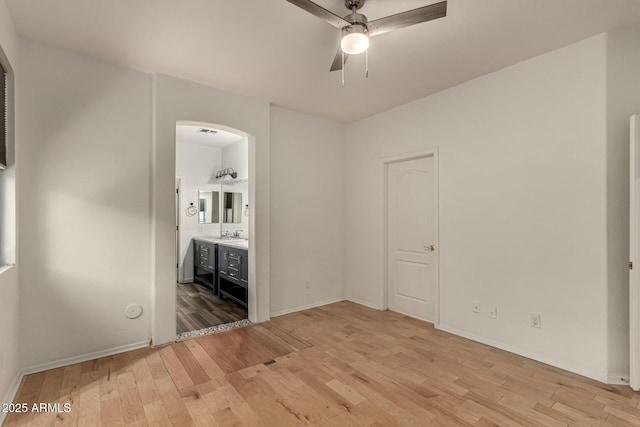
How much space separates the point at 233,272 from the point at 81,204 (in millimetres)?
2099

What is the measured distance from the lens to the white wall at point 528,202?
253 cm

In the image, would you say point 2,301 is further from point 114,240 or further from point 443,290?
point 443,290

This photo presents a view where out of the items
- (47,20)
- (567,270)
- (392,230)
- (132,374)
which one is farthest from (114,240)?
(567,270)

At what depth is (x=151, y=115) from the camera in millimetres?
3156

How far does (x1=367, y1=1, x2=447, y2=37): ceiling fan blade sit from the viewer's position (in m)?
1.78

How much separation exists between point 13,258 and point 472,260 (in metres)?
3.97

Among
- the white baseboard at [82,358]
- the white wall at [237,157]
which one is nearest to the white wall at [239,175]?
the white wall at [237,157]

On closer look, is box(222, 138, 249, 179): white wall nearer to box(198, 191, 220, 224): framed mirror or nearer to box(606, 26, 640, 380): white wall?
box(198, 191, 220, 224): framed mirror

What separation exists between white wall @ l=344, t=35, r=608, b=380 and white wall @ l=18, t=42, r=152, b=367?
3.11 meters

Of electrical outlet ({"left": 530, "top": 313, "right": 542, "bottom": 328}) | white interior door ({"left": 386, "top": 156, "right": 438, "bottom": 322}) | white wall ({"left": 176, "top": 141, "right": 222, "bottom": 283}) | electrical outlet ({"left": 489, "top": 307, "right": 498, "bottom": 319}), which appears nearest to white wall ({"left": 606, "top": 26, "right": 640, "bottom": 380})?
electrical outlet ({"left": 530, "top": 313, "right": 542, "bottom": 328})

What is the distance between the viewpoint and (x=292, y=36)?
2479 mm

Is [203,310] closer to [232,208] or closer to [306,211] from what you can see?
[306,211]

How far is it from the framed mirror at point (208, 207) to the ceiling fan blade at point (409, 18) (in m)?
5.01

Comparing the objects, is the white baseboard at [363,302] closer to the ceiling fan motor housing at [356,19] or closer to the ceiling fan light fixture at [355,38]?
the ceiling fan light fixture at [355,38]
